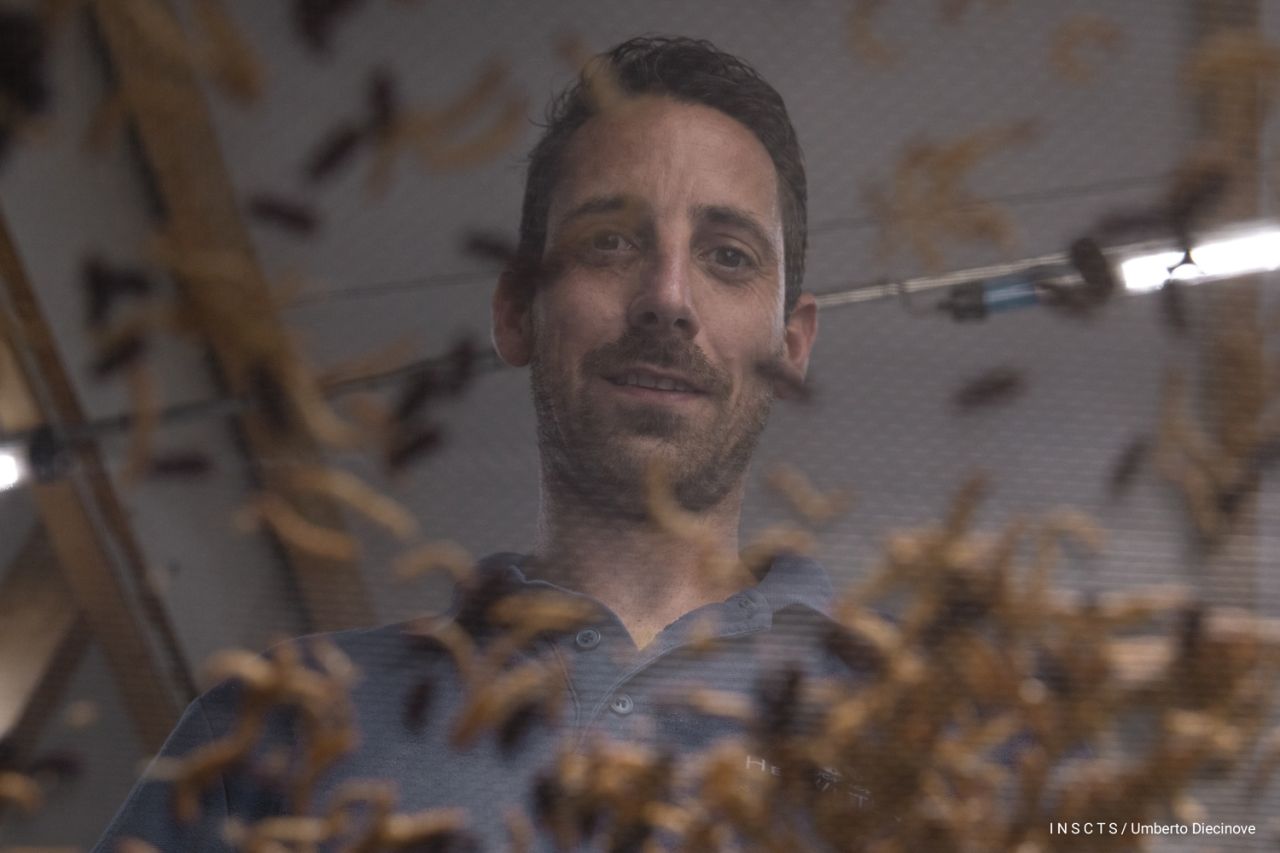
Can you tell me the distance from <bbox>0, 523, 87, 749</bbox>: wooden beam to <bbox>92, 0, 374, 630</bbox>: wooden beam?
12 centimetres

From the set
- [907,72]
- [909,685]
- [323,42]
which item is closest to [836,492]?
[909,685]

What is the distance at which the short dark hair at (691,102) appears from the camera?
23.5 inches

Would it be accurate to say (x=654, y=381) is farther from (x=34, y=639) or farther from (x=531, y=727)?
(x=34, y=639)

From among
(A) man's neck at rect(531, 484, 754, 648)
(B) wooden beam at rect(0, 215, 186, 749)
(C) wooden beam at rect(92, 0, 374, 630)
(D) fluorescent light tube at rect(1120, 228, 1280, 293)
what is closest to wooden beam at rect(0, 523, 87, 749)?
(B) wooden beam at rect(0, 215, 186, 749)

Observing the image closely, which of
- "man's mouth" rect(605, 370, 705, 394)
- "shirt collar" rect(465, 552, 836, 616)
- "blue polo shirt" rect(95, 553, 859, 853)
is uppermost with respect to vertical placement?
"man's mouth" rect(605, 370, 705, 394)

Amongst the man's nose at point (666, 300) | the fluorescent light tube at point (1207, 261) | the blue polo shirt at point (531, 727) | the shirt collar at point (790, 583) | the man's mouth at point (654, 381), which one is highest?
the fluorescent light tube at point (1207, 261)

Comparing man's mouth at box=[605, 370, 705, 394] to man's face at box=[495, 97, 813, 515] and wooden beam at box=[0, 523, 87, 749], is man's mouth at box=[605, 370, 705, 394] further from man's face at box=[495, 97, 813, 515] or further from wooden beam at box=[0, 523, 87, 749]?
wooden beam at box=[0, 523, 87, 749]

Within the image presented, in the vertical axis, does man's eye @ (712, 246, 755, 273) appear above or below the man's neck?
above

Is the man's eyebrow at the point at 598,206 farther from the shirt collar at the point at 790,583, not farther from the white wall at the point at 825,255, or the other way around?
the shirt collar at the point at 790,583

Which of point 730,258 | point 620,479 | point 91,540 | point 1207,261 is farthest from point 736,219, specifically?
point 91,540

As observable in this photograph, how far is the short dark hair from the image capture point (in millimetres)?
597

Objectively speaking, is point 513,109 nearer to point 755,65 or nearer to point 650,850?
point 755,65

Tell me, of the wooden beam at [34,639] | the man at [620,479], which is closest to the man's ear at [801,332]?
the man at [620,479]

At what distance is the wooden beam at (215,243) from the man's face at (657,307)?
0.39 ft
